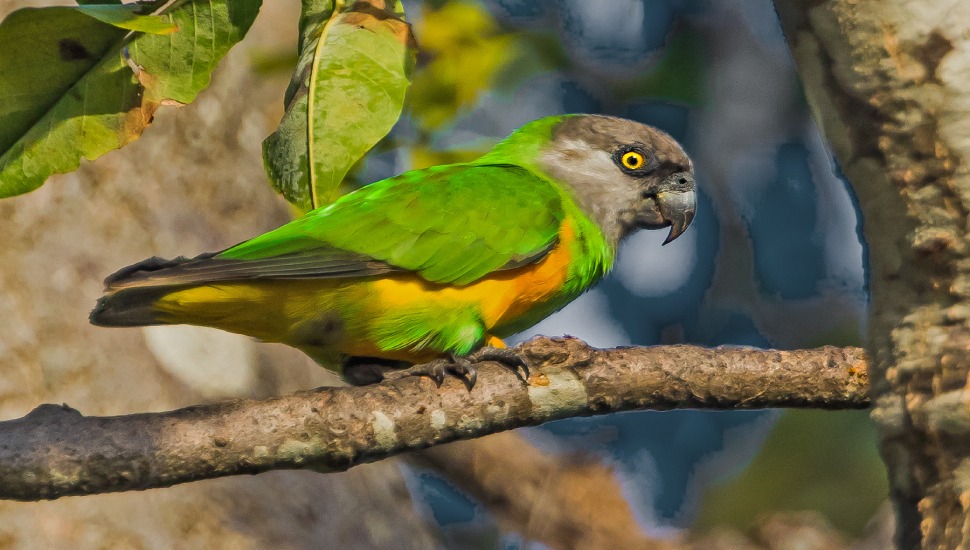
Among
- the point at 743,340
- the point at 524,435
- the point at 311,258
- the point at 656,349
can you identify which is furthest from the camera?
the point at 743,340

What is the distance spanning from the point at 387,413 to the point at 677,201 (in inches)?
102

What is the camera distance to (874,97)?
2016mm

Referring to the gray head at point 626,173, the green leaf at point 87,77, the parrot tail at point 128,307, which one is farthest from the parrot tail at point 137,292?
the gray head at point 626,173

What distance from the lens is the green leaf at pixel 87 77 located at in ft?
8.81

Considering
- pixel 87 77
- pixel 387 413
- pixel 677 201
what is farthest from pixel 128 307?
pixel 677 201

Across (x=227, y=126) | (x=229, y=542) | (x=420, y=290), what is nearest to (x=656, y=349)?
(x=420, y=290)

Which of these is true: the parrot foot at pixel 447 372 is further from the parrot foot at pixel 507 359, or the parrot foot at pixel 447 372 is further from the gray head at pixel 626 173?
the gray head at pixel 626 173

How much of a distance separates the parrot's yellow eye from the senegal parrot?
1.32ft

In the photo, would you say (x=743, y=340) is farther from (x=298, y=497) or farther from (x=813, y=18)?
(x=813, y=18)

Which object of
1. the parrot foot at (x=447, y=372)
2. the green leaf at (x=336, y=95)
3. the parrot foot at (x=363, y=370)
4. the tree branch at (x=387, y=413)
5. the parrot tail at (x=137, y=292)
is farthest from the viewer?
the parrot foot at (x=363, y=370)

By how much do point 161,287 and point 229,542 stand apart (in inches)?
101

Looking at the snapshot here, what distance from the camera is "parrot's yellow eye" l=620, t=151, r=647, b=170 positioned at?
17.2ft

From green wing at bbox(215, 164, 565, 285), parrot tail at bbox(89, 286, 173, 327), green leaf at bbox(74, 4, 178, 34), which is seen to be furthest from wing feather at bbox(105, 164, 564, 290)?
green leaf at bbox(74, 4, 178, 34)

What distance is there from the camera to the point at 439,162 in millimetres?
6074
